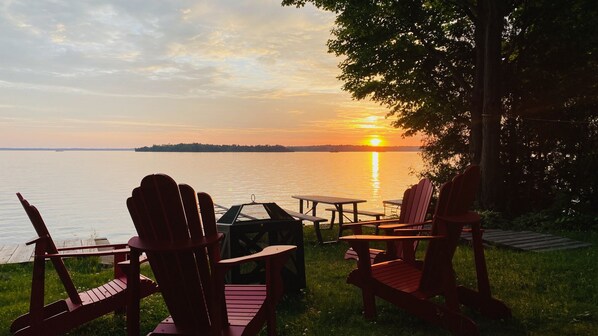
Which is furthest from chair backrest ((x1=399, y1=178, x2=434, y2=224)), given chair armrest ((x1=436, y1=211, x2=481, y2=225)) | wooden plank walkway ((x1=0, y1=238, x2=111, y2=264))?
wooden plank walkway ((x1=0, y1=238, x2=111, y2=264))

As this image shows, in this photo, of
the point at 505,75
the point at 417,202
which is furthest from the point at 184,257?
the point at 505,75

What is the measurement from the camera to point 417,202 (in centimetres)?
567

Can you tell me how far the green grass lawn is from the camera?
14.8 ft

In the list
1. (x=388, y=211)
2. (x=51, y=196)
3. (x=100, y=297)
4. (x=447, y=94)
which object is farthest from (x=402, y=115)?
(x=51, y=196)

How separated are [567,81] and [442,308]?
37.7ft

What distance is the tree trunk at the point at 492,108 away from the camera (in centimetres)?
1212

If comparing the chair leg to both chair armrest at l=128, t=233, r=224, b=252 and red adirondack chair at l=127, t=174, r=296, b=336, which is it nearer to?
red adirondack chair at l=127, t=174, r=296, b=336

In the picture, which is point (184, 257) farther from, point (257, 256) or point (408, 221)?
point (408, 221)

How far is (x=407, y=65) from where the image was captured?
1475 centimetres

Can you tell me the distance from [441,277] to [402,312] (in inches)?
30.1

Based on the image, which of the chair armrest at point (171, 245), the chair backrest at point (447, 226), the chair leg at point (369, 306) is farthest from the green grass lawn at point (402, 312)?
the chair armrest at point (171, 245)

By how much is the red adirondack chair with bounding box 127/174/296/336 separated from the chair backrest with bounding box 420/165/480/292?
57.3 inches

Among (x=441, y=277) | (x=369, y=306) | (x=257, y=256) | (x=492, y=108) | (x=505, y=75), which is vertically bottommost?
(x=369, y=306)

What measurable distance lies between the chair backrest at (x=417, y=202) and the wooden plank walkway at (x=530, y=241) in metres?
3.28
